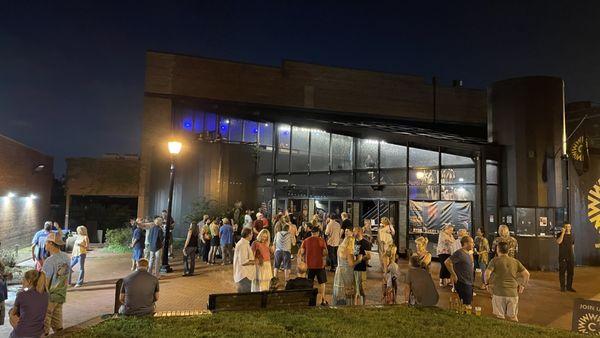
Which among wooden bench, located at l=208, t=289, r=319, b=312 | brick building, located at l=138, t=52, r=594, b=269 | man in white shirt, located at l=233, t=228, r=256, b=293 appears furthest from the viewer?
brick building, located at l=138, t=52, r=594, b=269

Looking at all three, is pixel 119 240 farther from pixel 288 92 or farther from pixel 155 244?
pixel 288 92

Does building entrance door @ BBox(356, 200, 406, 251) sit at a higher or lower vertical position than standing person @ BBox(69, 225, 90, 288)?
higher

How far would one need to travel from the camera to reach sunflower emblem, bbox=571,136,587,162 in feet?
52.6

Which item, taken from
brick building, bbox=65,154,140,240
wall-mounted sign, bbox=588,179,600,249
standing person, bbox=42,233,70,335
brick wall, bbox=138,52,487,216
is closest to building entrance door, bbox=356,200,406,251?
wall-mounted sign, bbox=588,179,600,249

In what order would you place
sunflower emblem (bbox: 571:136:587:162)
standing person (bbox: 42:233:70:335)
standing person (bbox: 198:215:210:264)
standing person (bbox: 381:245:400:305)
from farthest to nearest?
sunflower emblem (bbox: 571:136:587:162)
standing person (bbox: 198:215:210:264)
standing person (bbox: 381:245:400:305)
standing person (bbox: 42:233:70:335)

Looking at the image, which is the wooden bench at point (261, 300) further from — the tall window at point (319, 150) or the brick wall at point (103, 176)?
the brick wall at point (103, 176)

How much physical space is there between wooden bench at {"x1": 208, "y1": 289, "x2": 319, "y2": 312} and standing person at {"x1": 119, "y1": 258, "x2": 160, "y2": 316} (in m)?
0.98

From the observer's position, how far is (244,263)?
25.7 ft

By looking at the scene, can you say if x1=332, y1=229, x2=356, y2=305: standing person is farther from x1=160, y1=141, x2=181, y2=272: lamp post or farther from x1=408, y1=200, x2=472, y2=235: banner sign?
x1=408, y1=200, x2=472, y2=235: banner sign

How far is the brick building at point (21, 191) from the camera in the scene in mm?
16984

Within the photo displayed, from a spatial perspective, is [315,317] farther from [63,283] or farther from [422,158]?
[422,158]

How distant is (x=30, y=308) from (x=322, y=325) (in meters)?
3.78

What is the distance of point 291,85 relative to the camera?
94.1ft

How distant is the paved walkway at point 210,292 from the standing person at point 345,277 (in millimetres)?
1167
